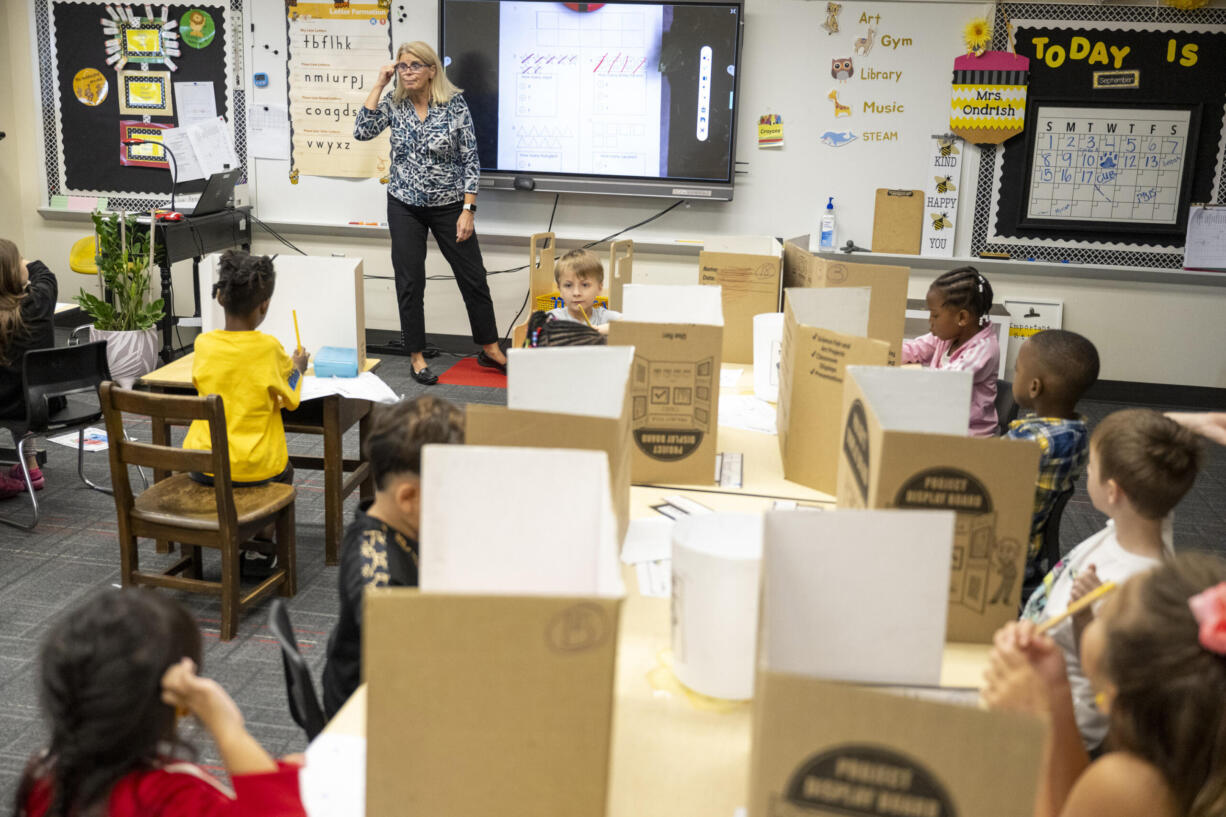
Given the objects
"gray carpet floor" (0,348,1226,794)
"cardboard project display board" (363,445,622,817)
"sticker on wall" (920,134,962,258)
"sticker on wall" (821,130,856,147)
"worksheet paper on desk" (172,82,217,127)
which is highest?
"worksheet paper on desk" (172,82,217,127)

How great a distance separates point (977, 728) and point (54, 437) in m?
4.46

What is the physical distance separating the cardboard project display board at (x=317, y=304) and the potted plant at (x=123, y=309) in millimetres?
1588

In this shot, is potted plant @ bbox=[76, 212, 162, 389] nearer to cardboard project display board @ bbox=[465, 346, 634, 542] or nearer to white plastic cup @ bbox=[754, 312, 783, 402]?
white plastic cup @ bbox=[754, 312, 783, 402]

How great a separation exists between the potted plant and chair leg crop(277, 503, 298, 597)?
6.84 feet

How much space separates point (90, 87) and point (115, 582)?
12.5ft

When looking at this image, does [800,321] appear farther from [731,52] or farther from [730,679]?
[731,52]

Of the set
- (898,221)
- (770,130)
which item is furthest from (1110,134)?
(770,130)

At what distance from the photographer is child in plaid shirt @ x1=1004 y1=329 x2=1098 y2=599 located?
7.06 ft

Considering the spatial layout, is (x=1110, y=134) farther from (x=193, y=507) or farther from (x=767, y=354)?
(x=193, y=507)

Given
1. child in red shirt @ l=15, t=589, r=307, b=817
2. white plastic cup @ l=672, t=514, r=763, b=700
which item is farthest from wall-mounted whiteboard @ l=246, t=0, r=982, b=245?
child in red shirt @ l=15, t=589, r=307, b=817

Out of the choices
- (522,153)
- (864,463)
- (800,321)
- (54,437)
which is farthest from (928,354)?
(54,437)

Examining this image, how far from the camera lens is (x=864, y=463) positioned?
157 cm

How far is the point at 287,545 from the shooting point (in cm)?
305

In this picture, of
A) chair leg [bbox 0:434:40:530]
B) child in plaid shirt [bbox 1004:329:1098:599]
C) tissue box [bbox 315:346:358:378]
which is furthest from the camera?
chair leg [bbox 0:434:40:530]
